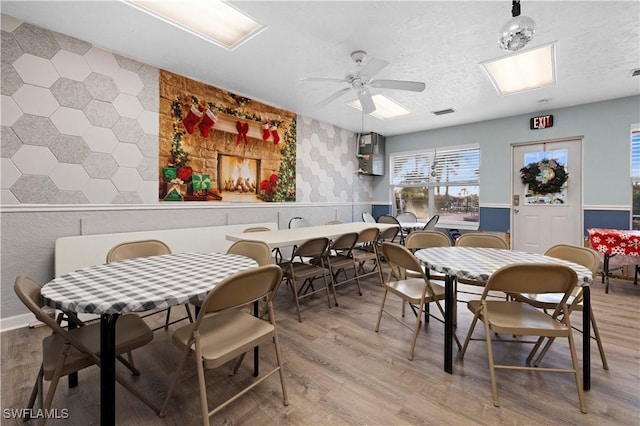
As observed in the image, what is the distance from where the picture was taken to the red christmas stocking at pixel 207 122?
368cm

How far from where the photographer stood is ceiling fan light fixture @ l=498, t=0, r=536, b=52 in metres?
1.76

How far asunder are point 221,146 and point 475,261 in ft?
11.1

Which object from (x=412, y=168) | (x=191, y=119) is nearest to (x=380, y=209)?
(x=412, y=168)

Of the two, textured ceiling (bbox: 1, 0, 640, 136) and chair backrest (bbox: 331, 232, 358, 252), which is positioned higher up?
textured ceiling (bbox: 1, 0, 640, 136)

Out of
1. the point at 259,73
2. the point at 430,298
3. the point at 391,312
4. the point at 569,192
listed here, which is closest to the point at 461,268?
the point at 430,298

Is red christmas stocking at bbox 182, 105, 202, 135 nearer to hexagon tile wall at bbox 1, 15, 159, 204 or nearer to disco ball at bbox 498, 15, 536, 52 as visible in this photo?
hexagon tile wall at bbox 1, 15, 159, 204

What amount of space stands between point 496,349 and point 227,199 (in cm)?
347

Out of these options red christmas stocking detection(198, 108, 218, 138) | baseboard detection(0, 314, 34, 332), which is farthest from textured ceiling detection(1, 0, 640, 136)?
baseboard detection(0, 314, 34, 332)

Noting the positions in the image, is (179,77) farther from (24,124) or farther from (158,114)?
(24,124)

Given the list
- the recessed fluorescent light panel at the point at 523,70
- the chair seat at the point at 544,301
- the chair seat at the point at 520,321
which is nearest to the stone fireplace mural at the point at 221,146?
the recessed fluorescent light panel at the point at 523,70

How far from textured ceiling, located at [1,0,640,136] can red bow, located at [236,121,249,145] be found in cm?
46

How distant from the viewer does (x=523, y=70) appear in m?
3.46

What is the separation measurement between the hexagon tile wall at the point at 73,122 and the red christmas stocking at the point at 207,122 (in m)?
0.58

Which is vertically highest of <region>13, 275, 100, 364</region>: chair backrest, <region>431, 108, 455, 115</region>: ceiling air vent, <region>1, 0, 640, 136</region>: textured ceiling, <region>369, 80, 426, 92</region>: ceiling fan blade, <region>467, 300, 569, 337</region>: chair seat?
<region>431, 108, 455, 115</region>: ceiling air vent
